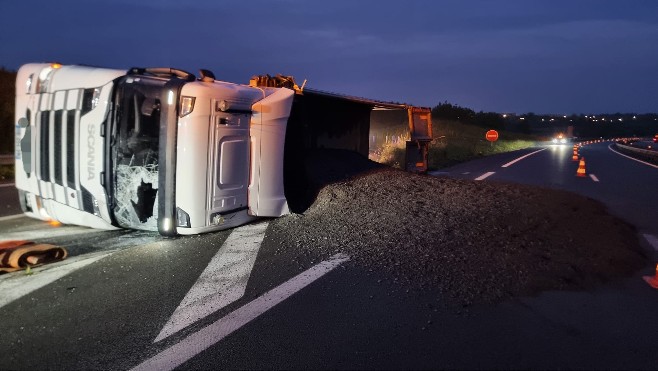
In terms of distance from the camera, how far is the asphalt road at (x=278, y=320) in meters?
3.52

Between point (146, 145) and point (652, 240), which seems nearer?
point (146, 145)

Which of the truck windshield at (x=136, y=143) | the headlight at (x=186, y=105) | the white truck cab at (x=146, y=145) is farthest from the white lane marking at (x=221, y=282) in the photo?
the headlight at (x=186, y=105)

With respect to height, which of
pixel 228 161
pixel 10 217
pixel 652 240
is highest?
pixel 228 161

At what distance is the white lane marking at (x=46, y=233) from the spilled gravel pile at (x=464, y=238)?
2.69 meters

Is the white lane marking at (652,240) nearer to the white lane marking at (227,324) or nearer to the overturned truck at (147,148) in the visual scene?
the white lane marking at (227,324)

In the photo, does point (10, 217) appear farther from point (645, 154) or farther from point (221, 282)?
point (645, 154)

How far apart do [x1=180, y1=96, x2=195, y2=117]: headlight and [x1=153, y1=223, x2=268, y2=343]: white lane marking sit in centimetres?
162

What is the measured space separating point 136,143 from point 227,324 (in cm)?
315

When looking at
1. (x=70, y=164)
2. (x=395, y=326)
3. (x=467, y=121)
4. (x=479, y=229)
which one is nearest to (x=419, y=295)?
(x=395, y=326)

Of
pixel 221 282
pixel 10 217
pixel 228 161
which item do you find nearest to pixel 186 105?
pixel 228 161

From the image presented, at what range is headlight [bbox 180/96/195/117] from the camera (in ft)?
19.9

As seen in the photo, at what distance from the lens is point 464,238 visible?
656 cm

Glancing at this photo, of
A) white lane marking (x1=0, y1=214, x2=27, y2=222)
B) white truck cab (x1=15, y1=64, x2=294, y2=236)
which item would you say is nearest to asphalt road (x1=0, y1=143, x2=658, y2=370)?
white truck cab (x1=15, y1=64, x2=294, y2=236)

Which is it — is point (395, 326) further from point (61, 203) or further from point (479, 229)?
point (61, 203)
